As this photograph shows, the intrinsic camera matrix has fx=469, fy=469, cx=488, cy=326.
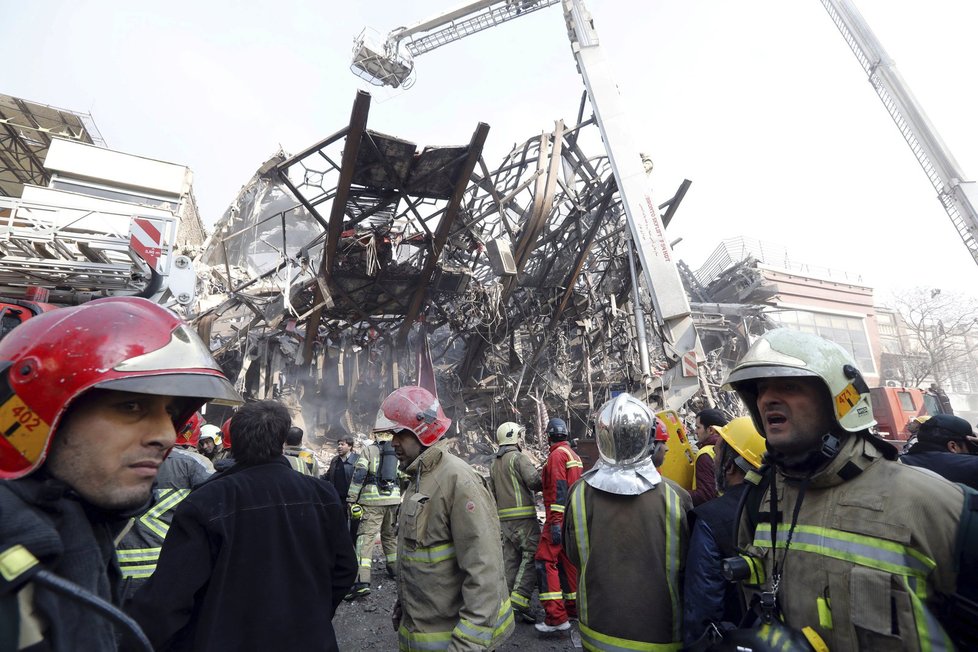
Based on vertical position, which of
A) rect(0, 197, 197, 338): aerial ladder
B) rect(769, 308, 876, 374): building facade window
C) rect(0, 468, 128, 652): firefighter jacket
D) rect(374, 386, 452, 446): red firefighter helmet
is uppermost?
rect(769, 308, 876, 374): building facade window

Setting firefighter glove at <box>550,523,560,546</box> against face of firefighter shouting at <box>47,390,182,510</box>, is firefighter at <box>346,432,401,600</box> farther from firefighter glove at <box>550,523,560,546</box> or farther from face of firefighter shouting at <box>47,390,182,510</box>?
face of firefighter shouting at <box>47,390,182,510</box>

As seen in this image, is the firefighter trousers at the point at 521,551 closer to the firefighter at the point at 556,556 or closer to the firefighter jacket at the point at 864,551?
the firefighter at the point at 556,556

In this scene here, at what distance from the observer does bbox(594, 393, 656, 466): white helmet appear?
2680 millimetres

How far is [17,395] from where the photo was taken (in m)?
1.04

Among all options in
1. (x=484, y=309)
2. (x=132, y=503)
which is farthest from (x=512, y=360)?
(x=132, y=503)

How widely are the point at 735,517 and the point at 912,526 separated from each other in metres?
0.64

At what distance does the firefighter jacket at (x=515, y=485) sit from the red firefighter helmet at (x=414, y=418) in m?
2.66

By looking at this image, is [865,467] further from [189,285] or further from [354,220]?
[354,220]

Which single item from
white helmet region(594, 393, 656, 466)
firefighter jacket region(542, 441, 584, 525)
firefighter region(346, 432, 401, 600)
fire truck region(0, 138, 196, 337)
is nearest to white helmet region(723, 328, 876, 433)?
white helmet region(594, 393, 656, 466)

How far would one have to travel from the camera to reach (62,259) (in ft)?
20.2

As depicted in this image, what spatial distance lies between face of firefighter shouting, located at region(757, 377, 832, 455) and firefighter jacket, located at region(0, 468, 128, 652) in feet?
7.00

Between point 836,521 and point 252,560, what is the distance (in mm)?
2306

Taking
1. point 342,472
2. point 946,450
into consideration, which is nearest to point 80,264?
point 342,472

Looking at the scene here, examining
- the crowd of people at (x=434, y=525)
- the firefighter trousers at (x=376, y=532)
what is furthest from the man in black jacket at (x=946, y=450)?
the firefighter trousers at (x=376, y=532)
